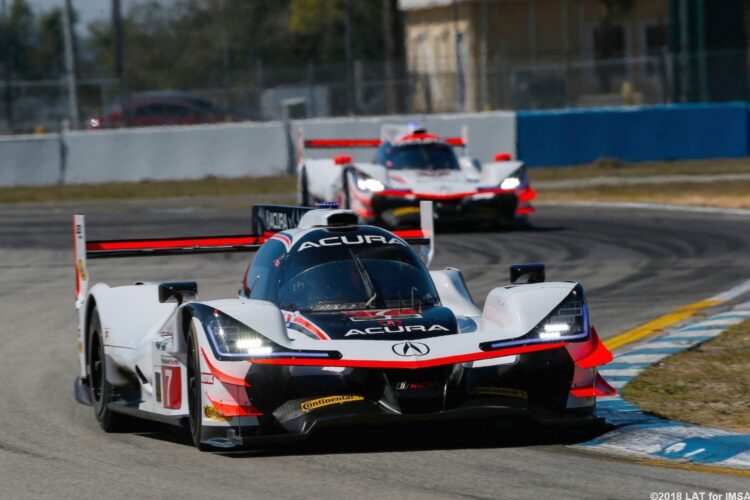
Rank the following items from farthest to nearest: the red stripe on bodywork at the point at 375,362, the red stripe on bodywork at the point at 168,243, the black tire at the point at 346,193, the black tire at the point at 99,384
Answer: the black tire at the point at 346,193
the red stripe on bodywork at the point at 168,243
the black tire at the point at 99,384
the red stripe on bodywork at the point at 375,362

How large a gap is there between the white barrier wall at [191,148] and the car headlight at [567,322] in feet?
77.5

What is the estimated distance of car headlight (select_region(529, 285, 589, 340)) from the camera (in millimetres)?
7590

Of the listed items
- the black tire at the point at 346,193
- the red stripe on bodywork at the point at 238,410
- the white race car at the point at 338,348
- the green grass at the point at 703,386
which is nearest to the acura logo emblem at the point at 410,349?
the white race car at the point at 338,348

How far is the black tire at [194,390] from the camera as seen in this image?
7.39 metres

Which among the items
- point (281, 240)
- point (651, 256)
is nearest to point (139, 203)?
point (651, 256)

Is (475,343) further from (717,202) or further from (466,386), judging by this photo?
(717,202)

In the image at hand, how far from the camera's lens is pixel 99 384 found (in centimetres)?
902

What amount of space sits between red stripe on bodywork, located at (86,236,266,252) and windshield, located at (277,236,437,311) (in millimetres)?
1765

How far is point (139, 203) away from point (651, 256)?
1273 cm

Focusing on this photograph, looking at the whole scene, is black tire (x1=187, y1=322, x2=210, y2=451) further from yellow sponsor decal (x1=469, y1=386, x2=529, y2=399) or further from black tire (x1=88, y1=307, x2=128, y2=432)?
yellow sponsor decal (x1=469, y1=386, x2=529, y2=399)

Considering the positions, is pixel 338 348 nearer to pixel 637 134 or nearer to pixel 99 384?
pixel 99 384

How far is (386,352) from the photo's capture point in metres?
7.24

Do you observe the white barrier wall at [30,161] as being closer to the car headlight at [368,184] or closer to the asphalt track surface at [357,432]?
the asphalt track surface at [357,432]

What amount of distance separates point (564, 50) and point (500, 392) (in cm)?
4563
